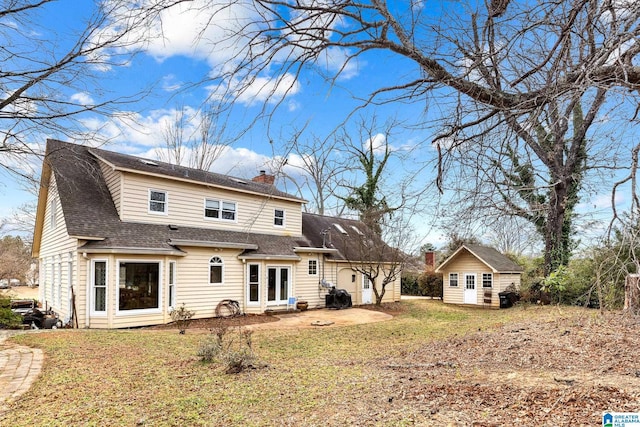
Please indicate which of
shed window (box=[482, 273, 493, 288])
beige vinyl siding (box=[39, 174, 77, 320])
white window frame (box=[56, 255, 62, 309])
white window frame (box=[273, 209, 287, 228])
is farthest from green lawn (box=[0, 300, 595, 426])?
shed window (box=[482, 273, 493, 288])

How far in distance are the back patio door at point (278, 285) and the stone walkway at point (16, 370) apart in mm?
9334

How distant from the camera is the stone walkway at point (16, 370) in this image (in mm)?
5366

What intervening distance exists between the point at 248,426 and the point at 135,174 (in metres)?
12.0

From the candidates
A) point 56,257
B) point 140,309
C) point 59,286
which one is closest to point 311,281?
point 140,309

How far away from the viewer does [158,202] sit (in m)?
14.6

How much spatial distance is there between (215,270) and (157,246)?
2.79 metres

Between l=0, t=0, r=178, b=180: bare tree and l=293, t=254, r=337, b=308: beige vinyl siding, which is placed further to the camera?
l=293, t=254, r=337, b=308: beige vinyl siding

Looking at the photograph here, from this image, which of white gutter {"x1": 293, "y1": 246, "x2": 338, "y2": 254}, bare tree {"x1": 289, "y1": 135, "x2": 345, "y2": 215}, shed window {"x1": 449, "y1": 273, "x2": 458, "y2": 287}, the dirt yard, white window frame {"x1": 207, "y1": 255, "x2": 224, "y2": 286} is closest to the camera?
the dirt yard

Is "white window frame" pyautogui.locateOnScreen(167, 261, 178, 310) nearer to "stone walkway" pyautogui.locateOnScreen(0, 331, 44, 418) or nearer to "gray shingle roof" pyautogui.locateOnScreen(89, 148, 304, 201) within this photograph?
"gray shingle roof" pyautogui.locateOnScreen(89, 148, 304, 201)

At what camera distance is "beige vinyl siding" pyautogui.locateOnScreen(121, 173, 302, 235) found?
1387 centimetres

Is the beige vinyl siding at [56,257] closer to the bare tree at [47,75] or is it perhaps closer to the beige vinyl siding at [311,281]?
the bare tree at [47,75]

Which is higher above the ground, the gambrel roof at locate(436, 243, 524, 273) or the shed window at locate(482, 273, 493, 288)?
the gambrel roof at locate(436, 243, 524, 273)

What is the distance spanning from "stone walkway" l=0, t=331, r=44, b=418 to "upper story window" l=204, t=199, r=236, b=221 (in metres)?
8.21

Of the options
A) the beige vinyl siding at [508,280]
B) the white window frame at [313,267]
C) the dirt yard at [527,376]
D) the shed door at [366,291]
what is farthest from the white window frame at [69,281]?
the beige vinyl siding at [508,280]
